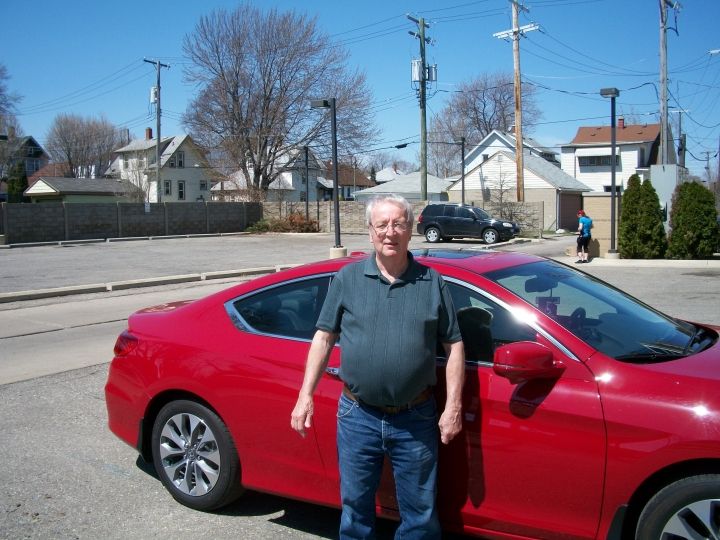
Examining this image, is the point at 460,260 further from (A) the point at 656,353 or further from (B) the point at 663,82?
(B) the point at 663,82

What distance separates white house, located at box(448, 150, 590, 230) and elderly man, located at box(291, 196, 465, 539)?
44.0 metres

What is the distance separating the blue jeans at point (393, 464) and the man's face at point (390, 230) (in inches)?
25.9

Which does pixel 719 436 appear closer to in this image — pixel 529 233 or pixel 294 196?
pixel 529 233

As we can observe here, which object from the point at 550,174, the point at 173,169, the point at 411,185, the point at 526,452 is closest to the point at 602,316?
the point at 526,452

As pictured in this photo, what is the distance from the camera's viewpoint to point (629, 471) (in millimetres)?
2730

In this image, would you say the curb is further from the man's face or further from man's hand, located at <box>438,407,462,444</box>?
man's hand, located at <box>438,407,462,444</box>

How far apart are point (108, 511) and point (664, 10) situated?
30.3 meters

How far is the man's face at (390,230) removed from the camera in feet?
9.45

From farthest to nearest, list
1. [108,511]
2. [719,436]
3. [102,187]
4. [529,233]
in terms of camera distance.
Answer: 1. [102,187]
2. [529,233]
3. [108,511]
4. [719,436]

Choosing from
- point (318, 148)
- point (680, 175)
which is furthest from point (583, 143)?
point (680, 175)

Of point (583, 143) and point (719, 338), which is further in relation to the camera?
point (583, 143)

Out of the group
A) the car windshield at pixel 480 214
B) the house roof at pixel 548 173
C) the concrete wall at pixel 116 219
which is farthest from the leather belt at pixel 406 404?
the house roof at pixel 548 173

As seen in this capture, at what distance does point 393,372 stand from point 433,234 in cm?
3145

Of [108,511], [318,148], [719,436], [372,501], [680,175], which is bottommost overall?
[108,511]
